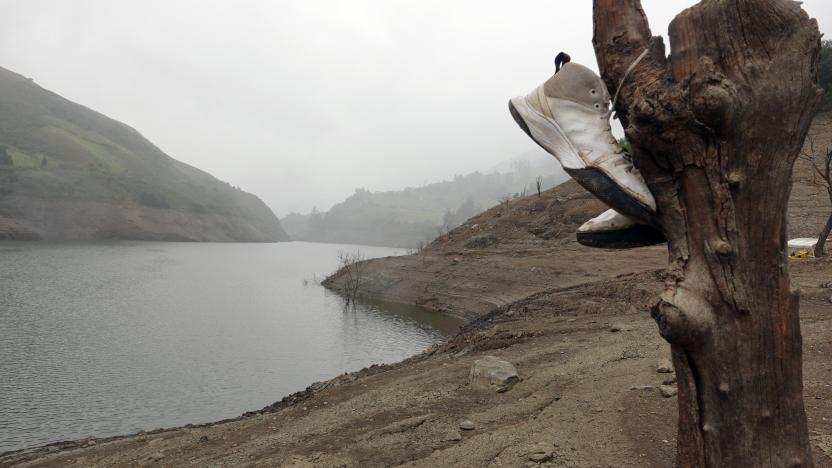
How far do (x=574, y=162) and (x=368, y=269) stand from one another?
35.3 m

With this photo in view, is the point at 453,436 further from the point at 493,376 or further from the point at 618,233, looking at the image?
the point at 618,233

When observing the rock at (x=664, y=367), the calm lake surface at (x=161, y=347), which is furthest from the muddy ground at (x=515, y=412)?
the calm lake surface at (x=161, y=347)

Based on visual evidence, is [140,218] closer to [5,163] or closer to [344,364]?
[5,163]

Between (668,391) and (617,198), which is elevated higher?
(617,198)

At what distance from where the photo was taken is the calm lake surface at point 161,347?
11.3 metres

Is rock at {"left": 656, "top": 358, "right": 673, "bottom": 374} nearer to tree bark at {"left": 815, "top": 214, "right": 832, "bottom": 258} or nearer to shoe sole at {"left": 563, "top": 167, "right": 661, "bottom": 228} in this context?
shoe sole at {"left": 563, "top": 167, "right": 661, "bottom": 228}

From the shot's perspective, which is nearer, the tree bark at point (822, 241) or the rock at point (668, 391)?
the rock at point (668, 391)

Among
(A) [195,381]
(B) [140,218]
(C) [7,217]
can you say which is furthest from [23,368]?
(B) [140,218]

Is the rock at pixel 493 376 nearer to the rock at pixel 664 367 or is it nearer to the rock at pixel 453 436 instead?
the rock at pixel 453 436

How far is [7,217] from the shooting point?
257 feet

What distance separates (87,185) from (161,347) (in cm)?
10216

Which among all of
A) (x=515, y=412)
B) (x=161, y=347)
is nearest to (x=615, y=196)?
(x=515, y=412)

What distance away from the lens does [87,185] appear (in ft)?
323

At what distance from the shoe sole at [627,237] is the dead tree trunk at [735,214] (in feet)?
0.62
